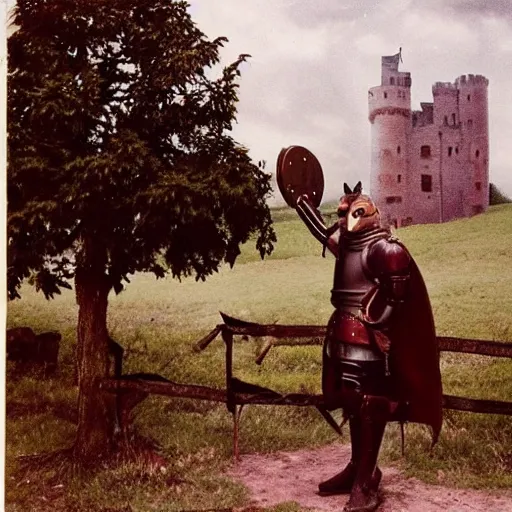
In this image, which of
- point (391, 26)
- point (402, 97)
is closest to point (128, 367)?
point (402, 97)

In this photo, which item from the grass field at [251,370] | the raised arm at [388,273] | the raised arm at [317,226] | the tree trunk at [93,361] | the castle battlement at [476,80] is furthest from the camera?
the tree trunk at [93,361]

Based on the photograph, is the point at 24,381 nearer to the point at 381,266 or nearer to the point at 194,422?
the point at 194,422

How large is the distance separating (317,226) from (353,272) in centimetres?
25

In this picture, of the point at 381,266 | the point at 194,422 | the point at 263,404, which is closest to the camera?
the point at 381,266

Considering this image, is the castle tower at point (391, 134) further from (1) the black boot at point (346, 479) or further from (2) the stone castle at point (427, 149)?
(1) the black boot at point (346, 479)

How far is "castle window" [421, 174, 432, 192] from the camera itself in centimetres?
291

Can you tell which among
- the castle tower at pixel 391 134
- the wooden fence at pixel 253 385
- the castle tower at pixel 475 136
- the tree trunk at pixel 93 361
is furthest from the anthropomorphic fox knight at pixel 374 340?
the tree trunk at pixel 93 361

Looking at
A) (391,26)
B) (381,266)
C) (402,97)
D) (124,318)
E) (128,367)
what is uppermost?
(391,26)

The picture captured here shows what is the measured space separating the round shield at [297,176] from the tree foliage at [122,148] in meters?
0.19

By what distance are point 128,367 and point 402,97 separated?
1.71 m

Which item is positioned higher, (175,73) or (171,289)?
(175,73)

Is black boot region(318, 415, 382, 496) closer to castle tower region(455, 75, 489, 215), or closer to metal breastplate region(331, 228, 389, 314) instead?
metal breastplate region(331, 228, 389, 314)

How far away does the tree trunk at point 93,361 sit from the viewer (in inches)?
118

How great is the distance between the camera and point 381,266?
239 centimetres
